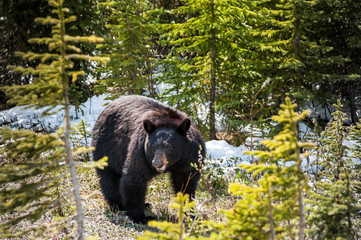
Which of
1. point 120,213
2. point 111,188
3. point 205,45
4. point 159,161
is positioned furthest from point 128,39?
point 159,161

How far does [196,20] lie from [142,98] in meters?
3.08

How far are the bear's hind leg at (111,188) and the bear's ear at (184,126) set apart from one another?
5.26ft

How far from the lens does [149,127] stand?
175 inches

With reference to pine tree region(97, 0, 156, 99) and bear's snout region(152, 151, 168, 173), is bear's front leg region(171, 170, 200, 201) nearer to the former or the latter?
bear's snout region(152, 151, 168, 173)

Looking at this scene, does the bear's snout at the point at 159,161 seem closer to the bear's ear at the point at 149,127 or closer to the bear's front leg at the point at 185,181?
the bear's ear at the point at 149,127

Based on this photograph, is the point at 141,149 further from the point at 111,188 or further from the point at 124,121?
the point at 111,188

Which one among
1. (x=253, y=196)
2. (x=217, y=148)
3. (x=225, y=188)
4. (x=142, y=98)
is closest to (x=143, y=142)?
(x=142, y=98)

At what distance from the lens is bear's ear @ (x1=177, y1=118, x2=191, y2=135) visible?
4.46 meters

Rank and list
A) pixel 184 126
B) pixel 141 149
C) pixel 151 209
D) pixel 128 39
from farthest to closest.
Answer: pixel 128 39
pixel 151 209
pixel 141 149
pixel 184 126

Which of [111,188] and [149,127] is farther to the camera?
[111,188]

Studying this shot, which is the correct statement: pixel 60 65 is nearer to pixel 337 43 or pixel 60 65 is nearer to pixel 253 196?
pixel 253 196

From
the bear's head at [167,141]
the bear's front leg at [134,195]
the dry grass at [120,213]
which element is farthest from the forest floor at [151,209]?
the bear's head at [167,141]

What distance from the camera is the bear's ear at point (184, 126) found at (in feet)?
14.6

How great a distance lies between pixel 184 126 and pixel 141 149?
2.44ft
